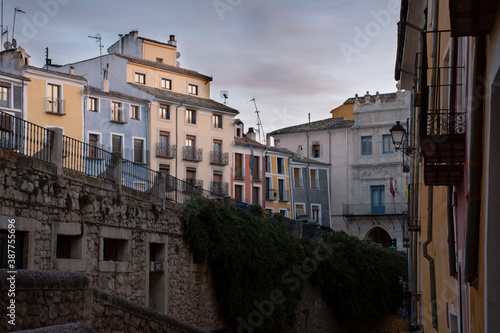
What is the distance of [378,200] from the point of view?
193 feet

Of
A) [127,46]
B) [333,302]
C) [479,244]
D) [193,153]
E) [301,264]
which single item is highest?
[127,46]

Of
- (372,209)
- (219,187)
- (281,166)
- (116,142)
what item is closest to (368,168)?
(372,209)

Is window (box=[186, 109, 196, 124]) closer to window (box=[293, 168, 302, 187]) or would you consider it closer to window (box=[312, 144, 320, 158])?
window (box=[293, 168, 302, 187])

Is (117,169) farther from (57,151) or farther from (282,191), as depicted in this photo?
(282,191)

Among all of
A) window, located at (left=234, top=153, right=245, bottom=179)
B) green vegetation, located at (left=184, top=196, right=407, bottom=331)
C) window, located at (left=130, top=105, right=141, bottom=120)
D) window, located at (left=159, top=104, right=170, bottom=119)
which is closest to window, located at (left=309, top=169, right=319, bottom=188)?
window, located at (left=234, top=153, right=245, bottom=179)

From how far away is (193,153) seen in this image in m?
50.1

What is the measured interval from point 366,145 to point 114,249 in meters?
43.7

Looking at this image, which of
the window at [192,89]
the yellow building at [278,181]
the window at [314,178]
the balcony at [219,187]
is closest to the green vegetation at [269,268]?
the balcony at [219,187]

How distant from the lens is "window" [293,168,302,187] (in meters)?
59.4

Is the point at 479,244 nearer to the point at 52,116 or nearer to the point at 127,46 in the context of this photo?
the point at 52,116

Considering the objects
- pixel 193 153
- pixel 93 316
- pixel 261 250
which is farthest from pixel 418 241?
pixel 193 153

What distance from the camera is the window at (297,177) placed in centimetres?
5938

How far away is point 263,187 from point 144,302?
37.4m

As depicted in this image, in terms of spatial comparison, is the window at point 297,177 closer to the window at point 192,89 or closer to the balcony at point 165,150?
the window at point 192,89
